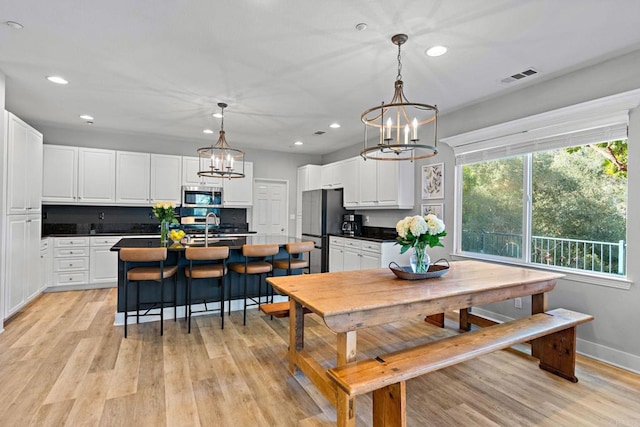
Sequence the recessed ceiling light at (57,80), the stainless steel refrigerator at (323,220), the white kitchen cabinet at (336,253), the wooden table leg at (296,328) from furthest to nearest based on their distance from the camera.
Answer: the stainless steel refrigerator at (323,220), the white kitchen cabinet at (336,253), the recessed ceiling light at (57,80), the wooden table leg at (296,328)

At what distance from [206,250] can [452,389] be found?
2.53 m

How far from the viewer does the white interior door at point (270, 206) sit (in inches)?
269

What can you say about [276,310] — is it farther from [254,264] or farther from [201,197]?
[201,197]

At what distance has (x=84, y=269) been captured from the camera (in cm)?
504

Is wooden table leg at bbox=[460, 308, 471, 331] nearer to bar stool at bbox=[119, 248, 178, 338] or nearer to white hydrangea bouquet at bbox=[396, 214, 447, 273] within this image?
white hydrangea bouquet at bbox=[396, 214, 447, 273]

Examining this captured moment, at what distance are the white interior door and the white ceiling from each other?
2705mm

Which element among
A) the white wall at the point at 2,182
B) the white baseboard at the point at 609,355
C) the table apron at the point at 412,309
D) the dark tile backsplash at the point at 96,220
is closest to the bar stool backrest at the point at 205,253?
the white wall at the point at 2,182

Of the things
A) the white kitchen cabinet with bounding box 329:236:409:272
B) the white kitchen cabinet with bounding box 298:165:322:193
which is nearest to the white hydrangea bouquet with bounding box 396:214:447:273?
the white kitchen cabinet with bounding box 329:236:409:272

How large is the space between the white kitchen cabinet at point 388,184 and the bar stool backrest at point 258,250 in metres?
2.07

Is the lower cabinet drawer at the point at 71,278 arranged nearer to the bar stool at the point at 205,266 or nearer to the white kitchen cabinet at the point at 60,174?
the white kitchen cabinet at the point at 60,174

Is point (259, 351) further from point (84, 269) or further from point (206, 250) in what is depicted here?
point (84, 269)

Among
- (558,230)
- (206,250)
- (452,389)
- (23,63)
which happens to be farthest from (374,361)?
(23,63)

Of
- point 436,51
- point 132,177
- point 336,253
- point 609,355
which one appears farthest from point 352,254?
point 132,177

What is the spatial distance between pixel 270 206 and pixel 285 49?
178 inches
